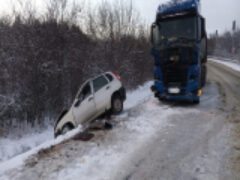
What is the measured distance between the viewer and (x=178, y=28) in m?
7.29

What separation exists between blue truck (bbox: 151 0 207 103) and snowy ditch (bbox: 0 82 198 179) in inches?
36.2

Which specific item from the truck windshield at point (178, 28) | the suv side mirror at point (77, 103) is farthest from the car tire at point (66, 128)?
the truck windshield at point (178, 28)

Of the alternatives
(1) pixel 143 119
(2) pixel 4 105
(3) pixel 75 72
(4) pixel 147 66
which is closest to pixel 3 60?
(2) pixel 4 105

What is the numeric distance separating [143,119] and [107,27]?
37.8 ft

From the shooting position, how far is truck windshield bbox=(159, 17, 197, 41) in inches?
276

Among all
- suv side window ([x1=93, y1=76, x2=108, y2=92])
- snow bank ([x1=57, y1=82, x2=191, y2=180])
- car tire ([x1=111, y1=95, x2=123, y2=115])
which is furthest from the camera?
car tire ([x1=111, y1=95, x2=123, y2=115])

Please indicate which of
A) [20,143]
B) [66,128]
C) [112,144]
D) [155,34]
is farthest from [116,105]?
[20,143]

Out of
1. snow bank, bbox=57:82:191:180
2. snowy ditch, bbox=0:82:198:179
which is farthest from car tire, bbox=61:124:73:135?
snow bank, bbox=57:82:191:180

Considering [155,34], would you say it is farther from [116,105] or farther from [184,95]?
[116,105]

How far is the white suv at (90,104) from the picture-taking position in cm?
646

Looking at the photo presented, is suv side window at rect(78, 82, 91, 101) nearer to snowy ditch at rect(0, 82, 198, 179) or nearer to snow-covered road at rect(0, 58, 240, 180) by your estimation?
snowy ditch at rect(0, 82, 198, 179)

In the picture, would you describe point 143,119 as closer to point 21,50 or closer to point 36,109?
point 36,109

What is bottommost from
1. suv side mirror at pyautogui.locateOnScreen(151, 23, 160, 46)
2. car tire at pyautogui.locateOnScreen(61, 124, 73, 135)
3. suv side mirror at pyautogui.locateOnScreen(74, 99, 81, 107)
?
car tire at pyautogui.locateOnScreen(61, 124, 73, 135)

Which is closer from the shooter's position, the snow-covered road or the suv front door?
the snow-covered road
